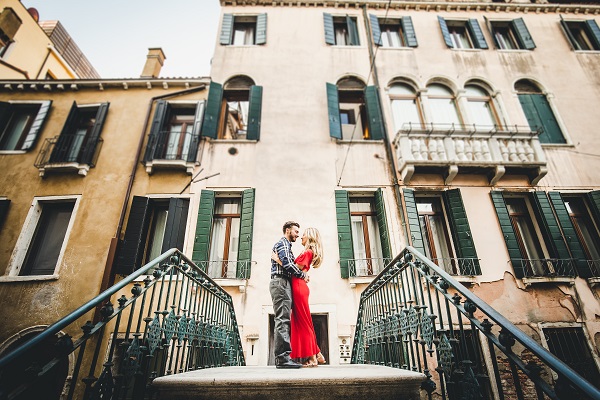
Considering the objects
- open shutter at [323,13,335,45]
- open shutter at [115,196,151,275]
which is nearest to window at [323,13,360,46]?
open shutter at [323,13,335,45]

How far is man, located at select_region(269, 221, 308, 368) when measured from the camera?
350 cm

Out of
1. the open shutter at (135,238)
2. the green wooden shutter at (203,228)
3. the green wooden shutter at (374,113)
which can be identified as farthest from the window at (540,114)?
the open shutter at (135,238)

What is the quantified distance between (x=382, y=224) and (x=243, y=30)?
29.3ft

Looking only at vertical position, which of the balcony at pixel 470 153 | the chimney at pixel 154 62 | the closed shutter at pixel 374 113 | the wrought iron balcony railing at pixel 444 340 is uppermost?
the chimney at pixel 154 62

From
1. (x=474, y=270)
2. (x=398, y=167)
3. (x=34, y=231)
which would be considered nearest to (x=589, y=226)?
(x=474, y=270)

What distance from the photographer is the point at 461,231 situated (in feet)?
25.1

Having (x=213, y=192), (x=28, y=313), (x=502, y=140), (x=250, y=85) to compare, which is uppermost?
(x=250, y=85)

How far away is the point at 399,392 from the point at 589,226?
9.24 m

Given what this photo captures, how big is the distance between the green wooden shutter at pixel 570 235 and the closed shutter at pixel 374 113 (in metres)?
4.90

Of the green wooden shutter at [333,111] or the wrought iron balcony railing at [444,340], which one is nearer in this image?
the wrought iron balcony railing at [444,340]

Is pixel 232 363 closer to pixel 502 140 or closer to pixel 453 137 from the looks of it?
pixel 453 137

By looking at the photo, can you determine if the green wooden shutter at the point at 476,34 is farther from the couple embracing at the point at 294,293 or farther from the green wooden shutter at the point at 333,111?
the couple embracing at the point at 294,293

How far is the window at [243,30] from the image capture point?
1065cm

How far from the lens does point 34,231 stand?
8.01 metres
